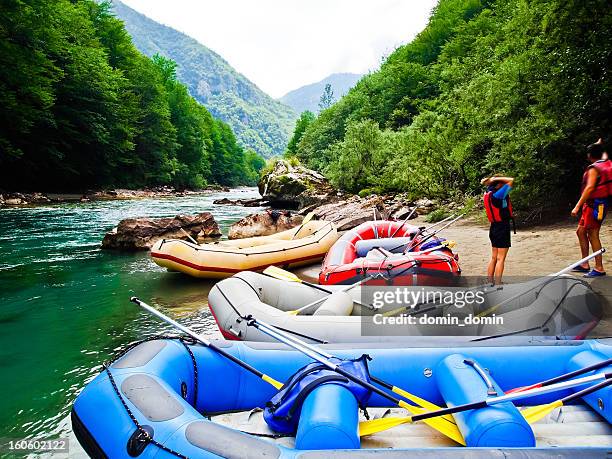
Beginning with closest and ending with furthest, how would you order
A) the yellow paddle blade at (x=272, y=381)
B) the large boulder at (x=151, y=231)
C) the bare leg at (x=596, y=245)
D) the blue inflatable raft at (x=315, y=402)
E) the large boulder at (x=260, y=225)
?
1. the blue inflatable raft at (x=315, y=402)
2. the yellow paddle blade at (x=272, y=381)
3. the bare leg at (x=596, y=245)
4. the large boulder at (x=151, y=231)
5. the large boulder at (x=260, y=225)

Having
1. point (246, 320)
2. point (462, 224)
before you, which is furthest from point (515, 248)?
point (246, 320)

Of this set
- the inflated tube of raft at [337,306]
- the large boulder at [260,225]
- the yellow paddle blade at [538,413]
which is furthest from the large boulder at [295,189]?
the yellow paddle blade at [538,413]

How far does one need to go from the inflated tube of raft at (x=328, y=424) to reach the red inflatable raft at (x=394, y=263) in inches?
119

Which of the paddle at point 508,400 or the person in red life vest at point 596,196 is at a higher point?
the person in red life vest at point 596,196

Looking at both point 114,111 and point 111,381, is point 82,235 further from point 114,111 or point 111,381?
point 114,111

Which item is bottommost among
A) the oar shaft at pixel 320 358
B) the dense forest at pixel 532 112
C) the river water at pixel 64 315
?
the river water at pixel 64 315

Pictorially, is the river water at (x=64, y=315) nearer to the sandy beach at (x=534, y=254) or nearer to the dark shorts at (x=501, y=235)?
the sandy beach at (x=534, y=254)

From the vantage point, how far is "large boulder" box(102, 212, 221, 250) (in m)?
9.59

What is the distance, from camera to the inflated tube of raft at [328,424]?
75.7 inches

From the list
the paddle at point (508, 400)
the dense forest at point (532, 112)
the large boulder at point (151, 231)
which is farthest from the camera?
the large boulder at point (151, 231)

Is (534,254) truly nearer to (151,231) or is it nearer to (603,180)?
(603,180)

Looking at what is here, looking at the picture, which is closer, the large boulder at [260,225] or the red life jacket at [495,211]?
the red life jacket at [495,211]

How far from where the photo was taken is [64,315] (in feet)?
17.8

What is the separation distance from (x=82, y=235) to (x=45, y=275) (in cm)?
437
